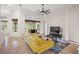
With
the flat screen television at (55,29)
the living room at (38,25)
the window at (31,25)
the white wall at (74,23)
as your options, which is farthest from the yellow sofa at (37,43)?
the white wall at (74,23)

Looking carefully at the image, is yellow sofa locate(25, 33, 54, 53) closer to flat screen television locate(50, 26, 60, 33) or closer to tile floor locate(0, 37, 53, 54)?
tile floor locate(0, 37, 53, 54)

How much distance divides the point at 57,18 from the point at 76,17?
1.30 feet

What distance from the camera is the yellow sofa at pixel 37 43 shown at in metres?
2.73

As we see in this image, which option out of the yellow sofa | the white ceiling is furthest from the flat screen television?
the white ceiling

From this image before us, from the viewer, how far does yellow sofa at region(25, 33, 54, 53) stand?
2.73 m

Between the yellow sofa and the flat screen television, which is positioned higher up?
the flat screen television

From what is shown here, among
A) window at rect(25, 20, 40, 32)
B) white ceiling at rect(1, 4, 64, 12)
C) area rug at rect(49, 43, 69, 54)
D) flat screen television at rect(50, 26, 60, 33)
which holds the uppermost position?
white ceiling at rect(1, 4, 64, 12)

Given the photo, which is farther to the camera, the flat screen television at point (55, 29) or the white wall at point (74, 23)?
the flat screen television at point (55, 29)

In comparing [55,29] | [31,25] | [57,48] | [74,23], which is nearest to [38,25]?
[31,25]

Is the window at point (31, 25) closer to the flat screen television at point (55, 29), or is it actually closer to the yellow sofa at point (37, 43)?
the yellow sofa at point (37, 43)

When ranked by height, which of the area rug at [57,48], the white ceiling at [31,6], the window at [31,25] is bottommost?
the area rug at [57,48]

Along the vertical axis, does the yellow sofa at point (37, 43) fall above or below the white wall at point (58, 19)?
below
